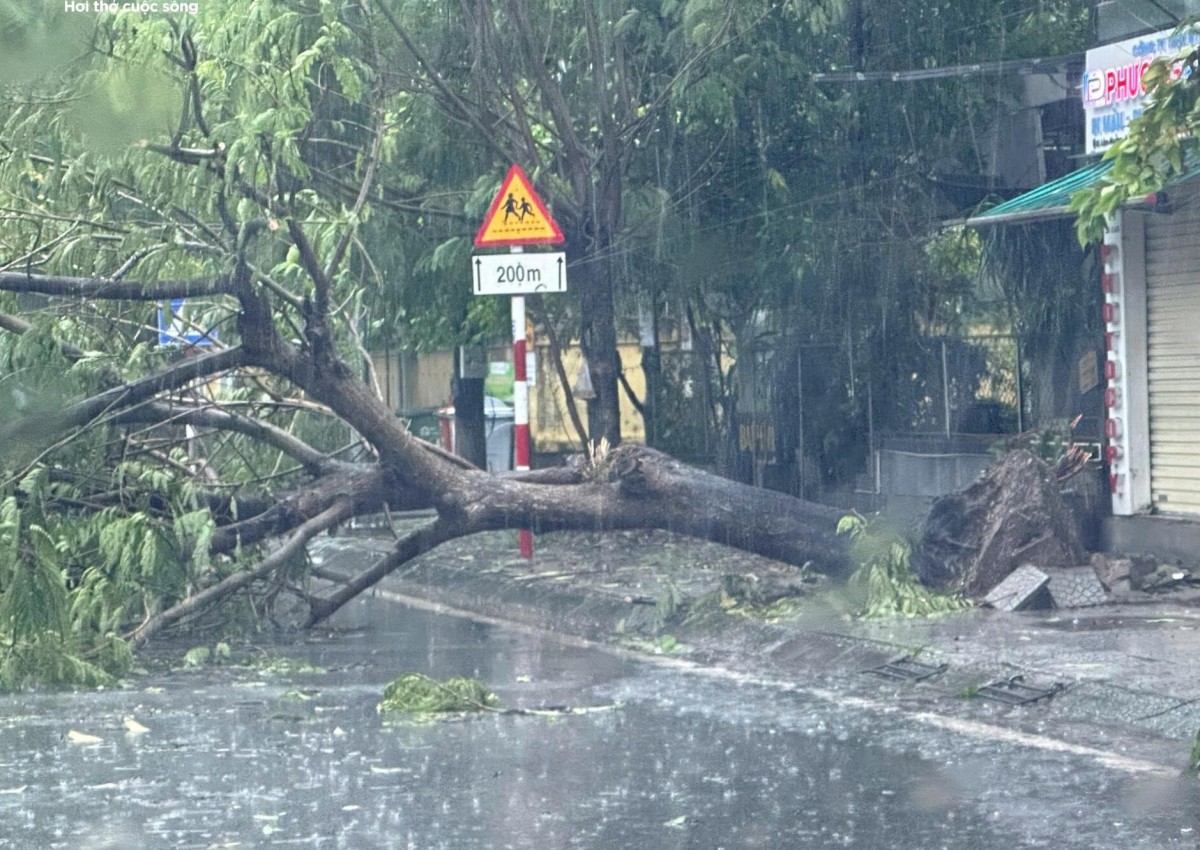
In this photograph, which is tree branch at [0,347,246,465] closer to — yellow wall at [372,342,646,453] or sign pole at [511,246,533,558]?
sign pole at [511,246,533,558]

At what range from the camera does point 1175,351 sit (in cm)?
1193

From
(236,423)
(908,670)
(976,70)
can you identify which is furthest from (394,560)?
(976,70)

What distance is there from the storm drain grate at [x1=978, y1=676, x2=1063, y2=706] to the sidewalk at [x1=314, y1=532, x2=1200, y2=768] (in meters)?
0.02

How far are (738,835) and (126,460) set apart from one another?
20.5ft

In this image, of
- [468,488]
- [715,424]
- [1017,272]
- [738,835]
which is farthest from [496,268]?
[738,835]

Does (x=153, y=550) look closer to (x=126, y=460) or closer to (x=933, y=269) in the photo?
(x=126, y=460)

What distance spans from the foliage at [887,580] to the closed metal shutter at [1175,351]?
91.0 inches

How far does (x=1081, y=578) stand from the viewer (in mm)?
10461

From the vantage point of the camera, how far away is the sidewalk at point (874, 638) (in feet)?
25.1

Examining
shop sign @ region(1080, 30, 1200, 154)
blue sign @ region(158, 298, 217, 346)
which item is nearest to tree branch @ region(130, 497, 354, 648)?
blue sign @ region(158, 298, 217, 346)

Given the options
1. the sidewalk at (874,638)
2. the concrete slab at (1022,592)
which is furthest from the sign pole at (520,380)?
the concrete slab at (1022,592)

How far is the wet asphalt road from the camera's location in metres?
5.76

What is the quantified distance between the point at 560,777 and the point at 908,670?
286cm

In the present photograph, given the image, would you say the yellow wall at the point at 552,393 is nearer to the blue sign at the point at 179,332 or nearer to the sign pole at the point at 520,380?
the sign pole at the point at 520,380
